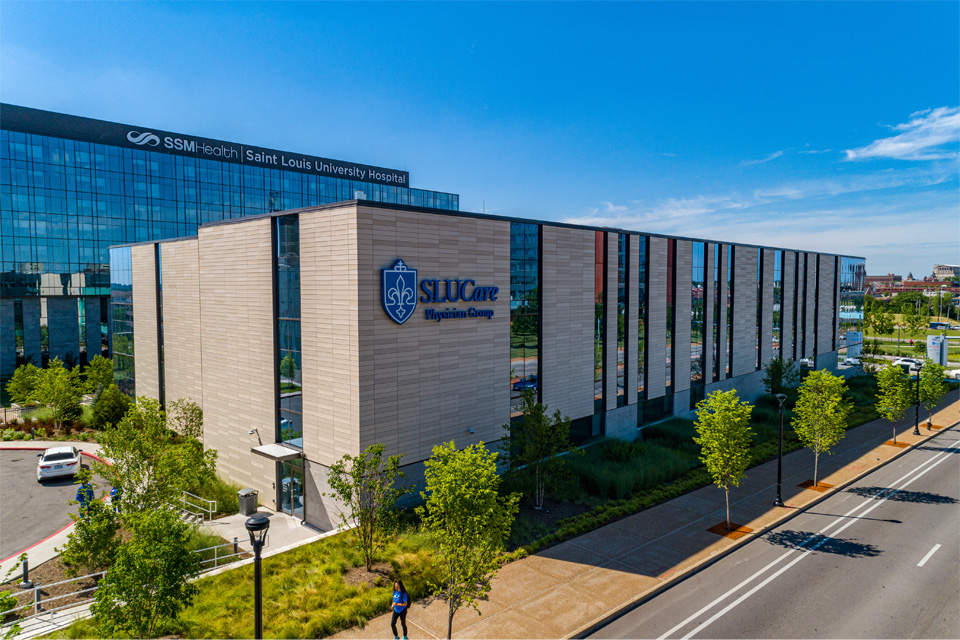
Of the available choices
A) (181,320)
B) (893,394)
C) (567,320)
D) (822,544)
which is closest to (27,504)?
(181,320)

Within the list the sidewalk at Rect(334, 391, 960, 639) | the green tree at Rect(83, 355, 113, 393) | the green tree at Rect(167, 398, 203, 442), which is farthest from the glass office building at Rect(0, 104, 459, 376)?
the sidewalk at Rect(334, 391, 960, 639)

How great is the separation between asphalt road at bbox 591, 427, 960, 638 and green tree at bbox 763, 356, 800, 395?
63.4 feet

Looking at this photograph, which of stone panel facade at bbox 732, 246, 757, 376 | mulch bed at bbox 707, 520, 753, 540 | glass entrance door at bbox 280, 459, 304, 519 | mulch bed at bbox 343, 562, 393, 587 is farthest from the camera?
stone panel facade at bbox 732, 246, 757, 376

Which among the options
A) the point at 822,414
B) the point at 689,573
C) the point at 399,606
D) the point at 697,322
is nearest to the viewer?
the point at 399,606

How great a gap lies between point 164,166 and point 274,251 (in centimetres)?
5548

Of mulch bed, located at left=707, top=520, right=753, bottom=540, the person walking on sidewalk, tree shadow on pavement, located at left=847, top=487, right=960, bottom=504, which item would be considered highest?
the person walking on sidewalk

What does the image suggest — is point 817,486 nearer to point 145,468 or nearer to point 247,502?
point 247,502

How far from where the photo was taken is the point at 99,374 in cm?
4294

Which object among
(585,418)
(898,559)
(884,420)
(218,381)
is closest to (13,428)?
(218,381)

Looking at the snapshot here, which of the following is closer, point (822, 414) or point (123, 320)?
point (822, 414)

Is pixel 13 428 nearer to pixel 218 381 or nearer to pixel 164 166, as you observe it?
pixel 218 381

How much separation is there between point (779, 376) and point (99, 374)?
54698 mm

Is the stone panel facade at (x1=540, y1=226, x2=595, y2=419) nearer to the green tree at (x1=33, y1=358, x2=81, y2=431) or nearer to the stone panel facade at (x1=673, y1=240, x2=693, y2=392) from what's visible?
the stone panel facade at (x1=673, y1=240, x2=693, y2=392)

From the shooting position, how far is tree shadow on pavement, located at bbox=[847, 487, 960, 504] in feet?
80.2
